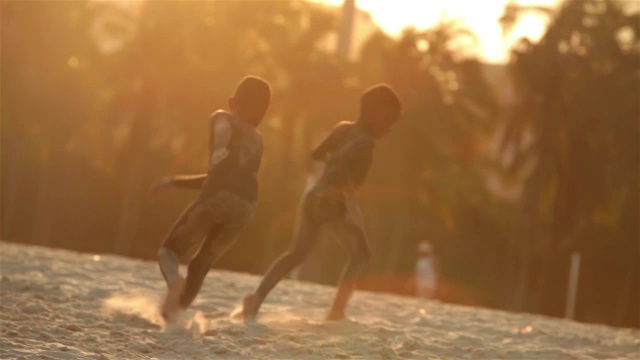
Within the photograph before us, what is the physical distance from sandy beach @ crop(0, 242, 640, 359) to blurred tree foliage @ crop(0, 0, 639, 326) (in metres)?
26.9

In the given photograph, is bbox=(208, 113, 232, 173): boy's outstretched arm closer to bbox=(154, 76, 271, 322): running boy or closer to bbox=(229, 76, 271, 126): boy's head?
bbox=(154, 76, 271, 322): running boy

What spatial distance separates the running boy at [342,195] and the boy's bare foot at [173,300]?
0.87 metres

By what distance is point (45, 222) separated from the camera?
46.1 meters

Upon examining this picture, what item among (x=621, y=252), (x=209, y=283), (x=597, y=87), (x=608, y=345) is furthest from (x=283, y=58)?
(x=608, y=345)

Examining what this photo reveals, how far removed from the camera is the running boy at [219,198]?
29.5 ft

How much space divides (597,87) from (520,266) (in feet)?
19.7

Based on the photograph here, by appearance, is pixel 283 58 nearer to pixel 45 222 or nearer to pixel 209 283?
pixel 45 222

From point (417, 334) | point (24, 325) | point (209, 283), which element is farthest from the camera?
point (209, 283)

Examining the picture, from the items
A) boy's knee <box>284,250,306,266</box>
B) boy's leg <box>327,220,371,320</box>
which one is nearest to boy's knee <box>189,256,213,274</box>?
boy's knee <box>284,250,306,266</box>

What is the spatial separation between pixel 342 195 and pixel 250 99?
1.10 meters

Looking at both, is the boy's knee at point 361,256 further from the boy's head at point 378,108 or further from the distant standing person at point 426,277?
the distant standing person at point 426,277

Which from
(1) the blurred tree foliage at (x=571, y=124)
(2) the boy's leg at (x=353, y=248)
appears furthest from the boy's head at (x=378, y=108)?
(1) the blurred tree foliage at (x=571, y=124)

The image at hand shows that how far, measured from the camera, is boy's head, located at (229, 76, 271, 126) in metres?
9.18

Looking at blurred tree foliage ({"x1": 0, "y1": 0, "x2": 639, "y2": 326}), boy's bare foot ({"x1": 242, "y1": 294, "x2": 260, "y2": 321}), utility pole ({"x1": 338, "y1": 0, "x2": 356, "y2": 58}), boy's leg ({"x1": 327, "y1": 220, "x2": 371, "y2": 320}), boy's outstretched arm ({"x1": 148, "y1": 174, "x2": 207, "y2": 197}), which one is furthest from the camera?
blurred tree foliage ({"x1": 0, "y1": 0, "x2": 639, "y2": 326})
